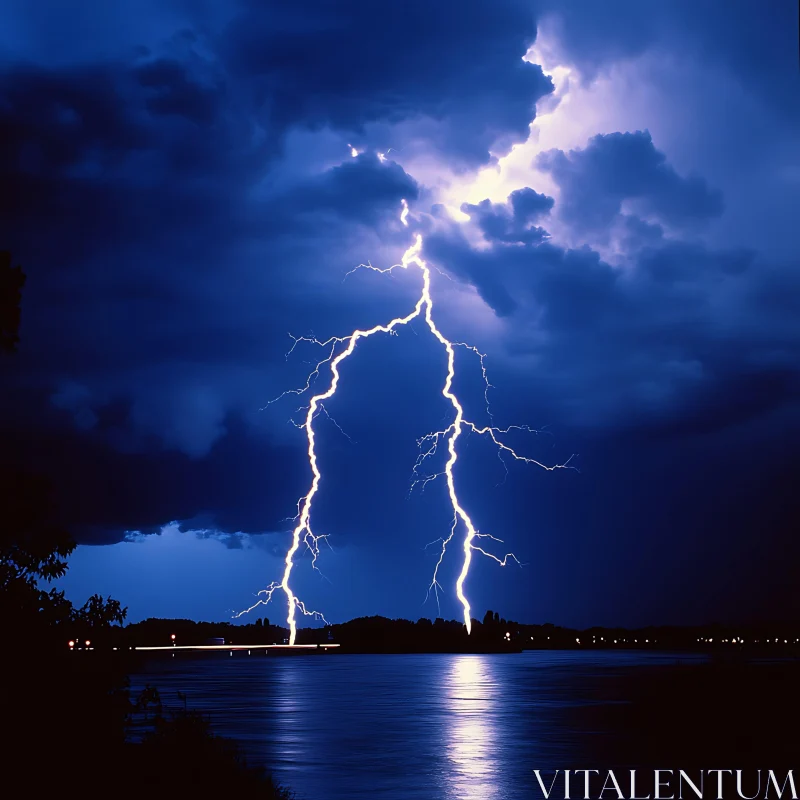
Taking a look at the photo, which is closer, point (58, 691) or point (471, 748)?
point (58, 691)

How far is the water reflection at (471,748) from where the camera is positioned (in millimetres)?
16109

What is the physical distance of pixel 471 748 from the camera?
21797mm

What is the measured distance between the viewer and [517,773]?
58.1ft

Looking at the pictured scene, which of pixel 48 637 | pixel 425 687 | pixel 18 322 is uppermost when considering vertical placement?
pixel 18 322

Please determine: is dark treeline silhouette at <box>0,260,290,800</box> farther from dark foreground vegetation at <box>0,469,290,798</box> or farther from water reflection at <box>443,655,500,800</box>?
water reflection at <box>443,655,500,800</box>

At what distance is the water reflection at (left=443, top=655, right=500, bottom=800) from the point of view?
52.9 ft

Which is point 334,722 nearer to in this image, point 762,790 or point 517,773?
point 517,773

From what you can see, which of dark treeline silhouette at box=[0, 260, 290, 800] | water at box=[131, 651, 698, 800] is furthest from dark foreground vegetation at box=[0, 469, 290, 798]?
water at box=[131, 651, 698, 800]

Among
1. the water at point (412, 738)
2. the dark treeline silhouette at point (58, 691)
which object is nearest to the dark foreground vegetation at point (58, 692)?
the dark treeline silhouette at point (58, 691)

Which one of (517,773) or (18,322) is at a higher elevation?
(18,322)

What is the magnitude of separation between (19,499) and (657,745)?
54.1 ft

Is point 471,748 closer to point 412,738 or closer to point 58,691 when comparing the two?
point 412,738

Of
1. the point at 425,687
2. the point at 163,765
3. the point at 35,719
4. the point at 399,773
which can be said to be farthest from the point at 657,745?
the point at 425,687

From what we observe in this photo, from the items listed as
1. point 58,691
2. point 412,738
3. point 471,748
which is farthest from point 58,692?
point 412,738
